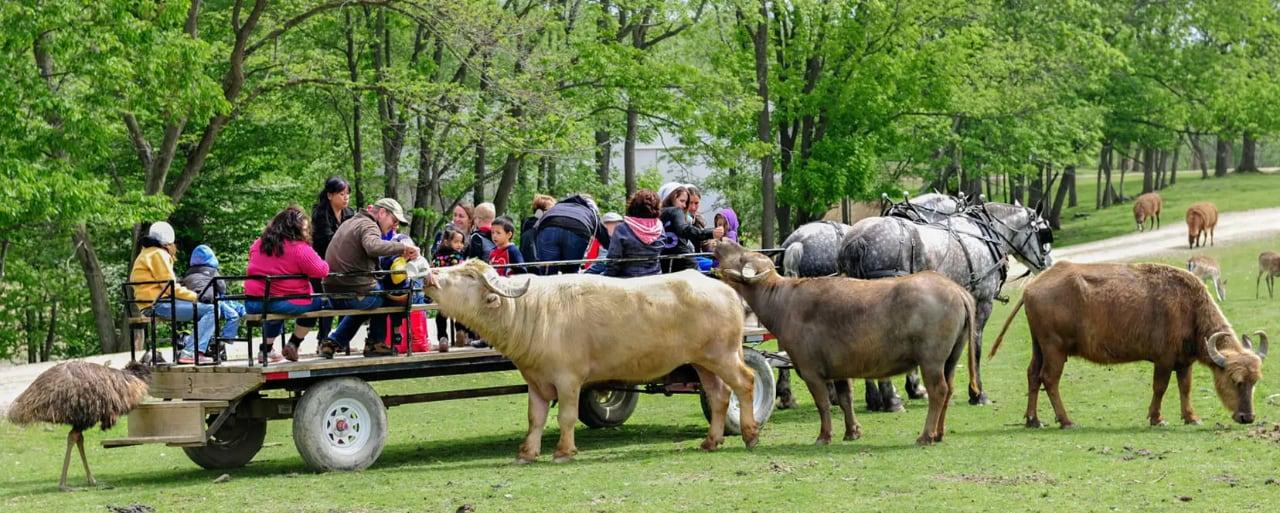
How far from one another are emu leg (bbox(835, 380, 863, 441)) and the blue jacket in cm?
214

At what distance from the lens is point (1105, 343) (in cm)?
1509

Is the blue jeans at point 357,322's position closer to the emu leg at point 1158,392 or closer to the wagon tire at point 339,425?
the wagon tire at point 339,425

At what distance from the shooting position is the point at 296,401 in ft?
45.3

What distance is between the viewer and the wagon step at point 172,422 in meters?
13.2

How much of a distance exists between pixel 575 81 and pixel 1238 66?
31470mm

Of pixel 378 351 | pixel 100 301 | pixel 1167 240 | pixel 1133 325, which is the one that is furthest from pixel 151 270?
pixel 1167 240

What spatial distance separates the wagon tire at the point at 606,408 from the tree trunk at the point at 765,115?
57.1ft

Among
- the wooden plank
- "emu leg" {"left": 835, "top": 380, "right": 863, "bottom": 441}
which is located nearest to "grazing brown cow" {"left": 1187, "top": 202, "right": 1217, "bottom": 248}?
"emu leg" {"left": 835, "top": 380, "right": 863, "bottom": 441}

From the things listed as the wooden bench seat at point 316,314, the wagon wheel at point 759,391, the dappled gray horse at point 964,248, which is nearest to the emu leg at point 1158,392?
the dappled gray horse at point 964,248

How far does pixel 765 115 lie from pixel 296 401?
79.6 feet

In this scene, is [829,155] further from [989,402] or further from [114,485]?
[114,485]

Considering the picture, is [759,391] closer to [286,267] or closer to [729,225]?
[729,225]

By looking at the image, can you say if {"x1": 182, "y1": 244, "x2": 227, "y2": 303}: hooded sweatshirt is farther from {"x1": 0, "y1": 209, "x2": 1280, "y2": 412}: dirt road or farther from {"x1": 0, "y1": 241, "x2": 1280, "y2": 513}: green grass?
{"x1": 0, "y1": 209, "x2": 1280, "y2": 412}: dirt road

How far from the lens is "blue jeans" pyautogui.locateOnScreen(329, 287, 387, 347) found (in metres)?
14.2
